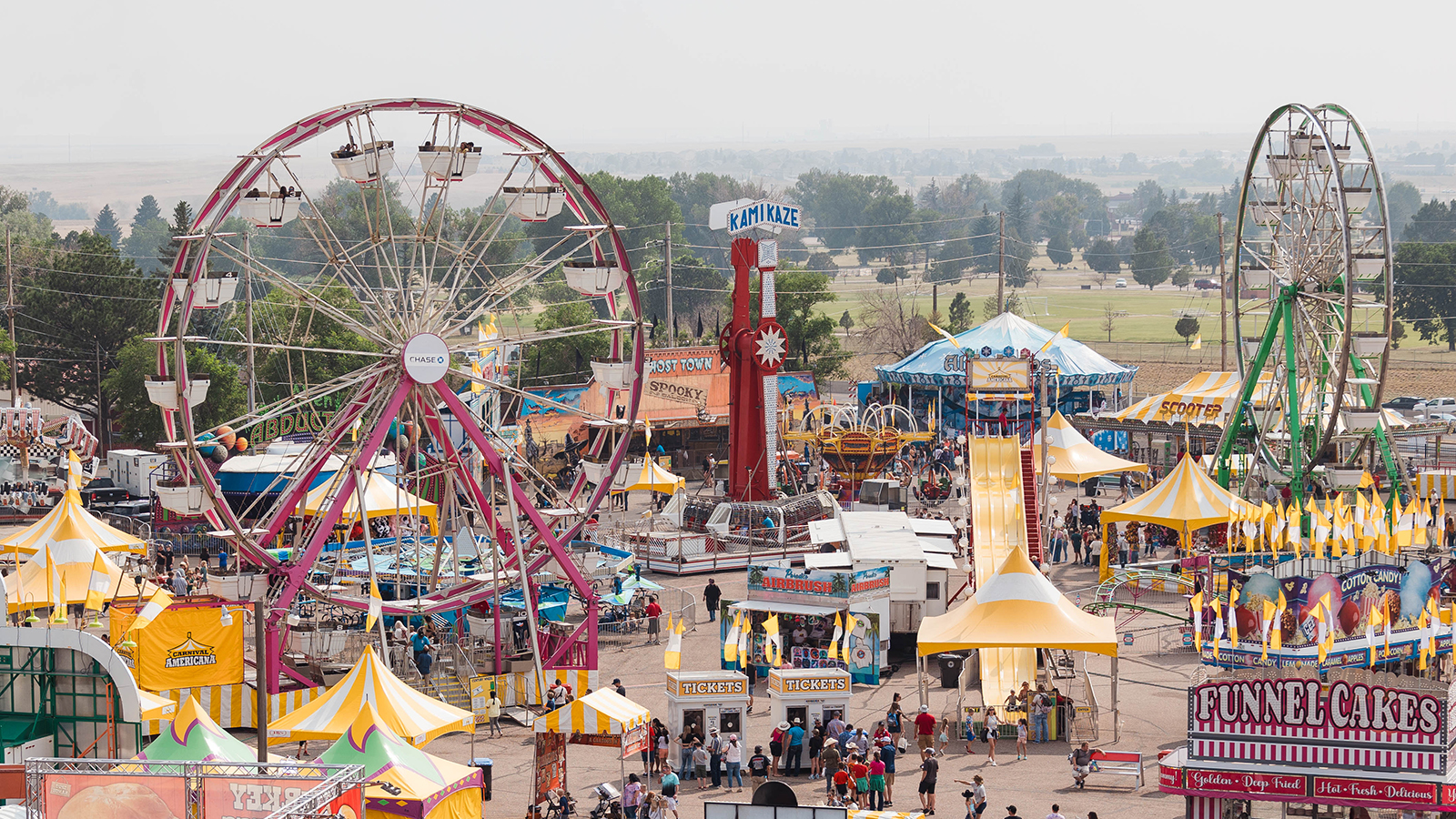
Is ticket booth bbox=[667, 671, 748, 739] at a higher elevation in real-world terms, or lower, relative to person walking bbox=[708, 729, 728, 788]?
higher

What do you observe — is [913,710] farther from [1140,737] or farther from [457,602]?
[457,602]

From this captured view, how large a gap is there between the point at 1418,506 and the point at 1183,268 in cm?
14138

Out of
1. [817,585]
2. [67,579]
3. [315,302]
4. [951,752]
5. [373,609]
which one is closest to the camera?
[951,752]

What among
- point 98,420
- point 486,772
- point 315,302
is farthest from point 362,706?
point 98,420

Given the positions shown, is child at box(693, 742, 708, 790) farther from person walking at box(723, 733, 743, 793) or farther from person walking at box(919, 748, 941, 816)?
person walking at box(919, 748, 941, 816)

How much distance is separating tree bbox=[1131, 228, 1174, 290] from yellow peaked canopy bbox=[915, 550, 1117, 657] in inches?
5541

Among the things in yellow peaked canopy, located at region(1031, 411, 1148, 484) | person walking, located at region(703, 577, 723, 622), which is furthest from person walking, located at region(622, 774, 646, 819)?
yellow peaked canopy, located at region(1031, 411, 1148, 484)

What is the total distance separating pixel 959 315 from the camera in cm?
10294

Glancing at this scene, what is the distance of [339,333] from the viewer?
6194 centimetres

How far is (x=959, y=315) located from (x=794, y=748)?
79633 mm

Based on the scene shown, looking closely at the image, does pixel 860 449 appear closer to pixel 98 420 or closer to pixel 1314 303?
pixel 1314 303

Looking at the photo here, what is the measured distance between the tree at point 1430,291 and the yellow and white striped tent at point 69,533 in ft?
242

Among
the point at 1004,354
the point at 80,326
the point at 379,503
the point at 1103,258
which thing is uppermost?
the point at 1103,258

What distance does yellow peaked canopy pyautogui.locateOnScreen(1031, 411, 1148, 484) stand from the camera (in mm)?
46594
